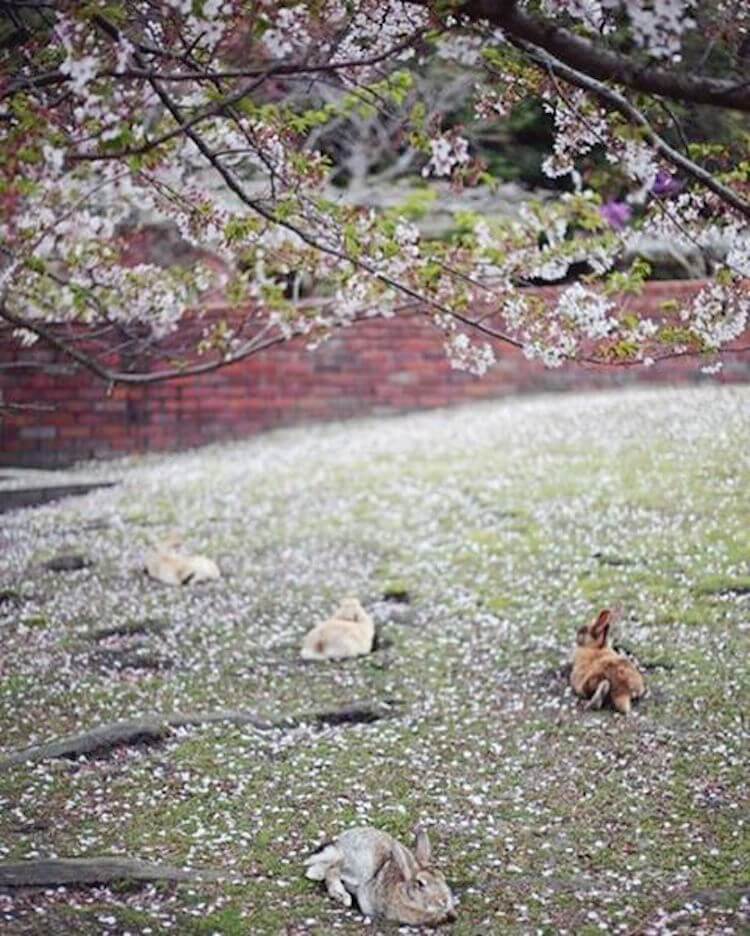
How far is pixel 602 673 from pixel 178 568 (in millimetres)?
3557

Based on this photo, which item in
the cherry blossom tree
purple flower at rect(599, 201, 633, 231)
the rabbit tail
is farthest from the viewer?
purple flower at rect(599, 201, 633, 231)

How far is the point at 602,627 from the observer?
23.0 ft

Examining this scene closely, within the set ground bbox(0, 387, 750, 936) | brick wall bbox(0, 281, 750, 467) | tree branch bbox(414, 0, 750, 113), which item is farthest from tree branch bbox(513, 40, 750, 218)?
brick wall bbox(0, 281, 750, 467)

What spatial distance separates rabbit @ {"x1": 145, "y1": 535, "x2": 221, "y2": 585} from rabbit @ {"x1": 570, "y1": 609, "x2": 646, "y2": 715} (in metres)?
3.17

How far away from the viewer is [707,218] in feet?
19.9

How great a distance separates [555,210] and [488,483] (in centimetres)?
355

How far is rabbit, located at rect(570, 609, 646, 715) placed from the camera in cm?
679

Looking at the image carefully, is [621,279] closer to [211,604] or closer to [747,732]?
[747,732]

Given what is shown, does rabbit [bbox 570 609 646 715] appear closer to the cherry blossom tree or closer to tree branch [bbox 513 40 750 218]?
the cherry blossom tree

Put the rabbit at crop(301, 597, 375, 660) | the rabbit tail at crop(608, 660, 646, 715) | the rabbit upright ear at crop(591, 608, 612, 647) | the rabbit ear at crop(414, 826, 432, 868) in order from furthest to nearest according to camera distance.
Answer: the rabbit at crop(301, 597, 375, 660) < the rabbit upright ear at crop(591, 608, 612, 647) < the rabbit tail at crop(608, 660, 646, 715) < the rabbit ear at crop(414, 826, 432, 868)

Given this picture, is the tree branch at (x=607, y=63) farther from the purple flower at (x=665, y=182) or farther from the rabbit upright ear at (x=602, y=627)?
the rabbit upright ear at (x=602, y=627)

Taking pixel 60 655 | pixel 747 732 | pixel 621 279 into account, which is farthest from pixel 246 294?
pixel 747 732

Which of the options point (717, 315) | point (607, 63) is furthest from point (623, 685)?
point (607, 63)

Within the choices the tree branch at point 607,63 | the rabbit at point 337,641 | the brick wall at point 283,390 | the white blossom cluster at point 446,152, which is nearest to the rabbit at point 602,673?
the rabbit at point 337,641
